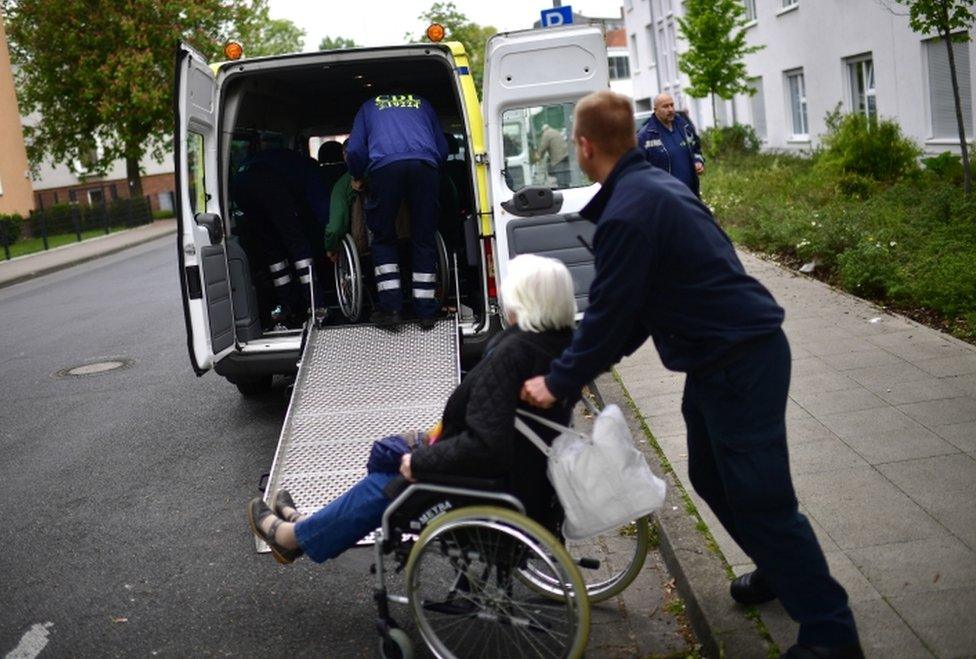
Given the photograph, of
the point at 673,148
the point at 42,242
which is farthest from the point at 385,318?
the point at 42,242

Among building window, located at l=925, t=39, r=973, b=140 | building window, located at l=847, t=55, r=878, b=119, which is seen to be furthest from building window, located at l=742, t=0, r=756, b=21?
building window, located at l=925, t=39, r=973, b=140

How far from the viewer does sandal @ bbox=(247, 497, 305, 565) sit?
13.8ft

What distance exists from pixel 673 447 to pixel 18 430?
16.5 feet

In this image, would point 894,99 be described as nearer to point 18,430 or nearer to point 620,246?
point 18,430

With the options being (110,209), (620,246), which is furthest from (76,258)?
(620,246)

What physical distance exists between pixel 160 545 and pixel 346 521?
1.90 m

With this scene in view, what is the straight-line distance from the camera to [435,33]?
720cm

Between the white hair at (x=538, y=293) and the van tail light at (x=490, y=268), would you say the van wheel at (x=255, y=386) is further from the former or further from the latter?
the white hair at (x=538, y=293)

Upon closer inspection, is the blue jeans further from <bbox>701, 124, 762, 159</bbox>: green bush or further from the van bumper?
<bbox>701, 124, 762, 159</bbox>: green bush

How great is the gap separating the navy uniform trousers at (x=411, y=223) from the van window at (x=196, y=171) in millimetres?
1047

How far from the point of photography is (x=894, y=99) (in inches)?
780

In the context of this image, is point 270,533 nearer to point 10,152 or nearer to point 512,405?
point 512,405

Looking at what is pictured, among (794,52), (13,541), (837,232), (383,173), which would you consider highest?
(794,52)

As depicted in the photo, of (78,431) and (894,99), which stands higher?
(894,99)
